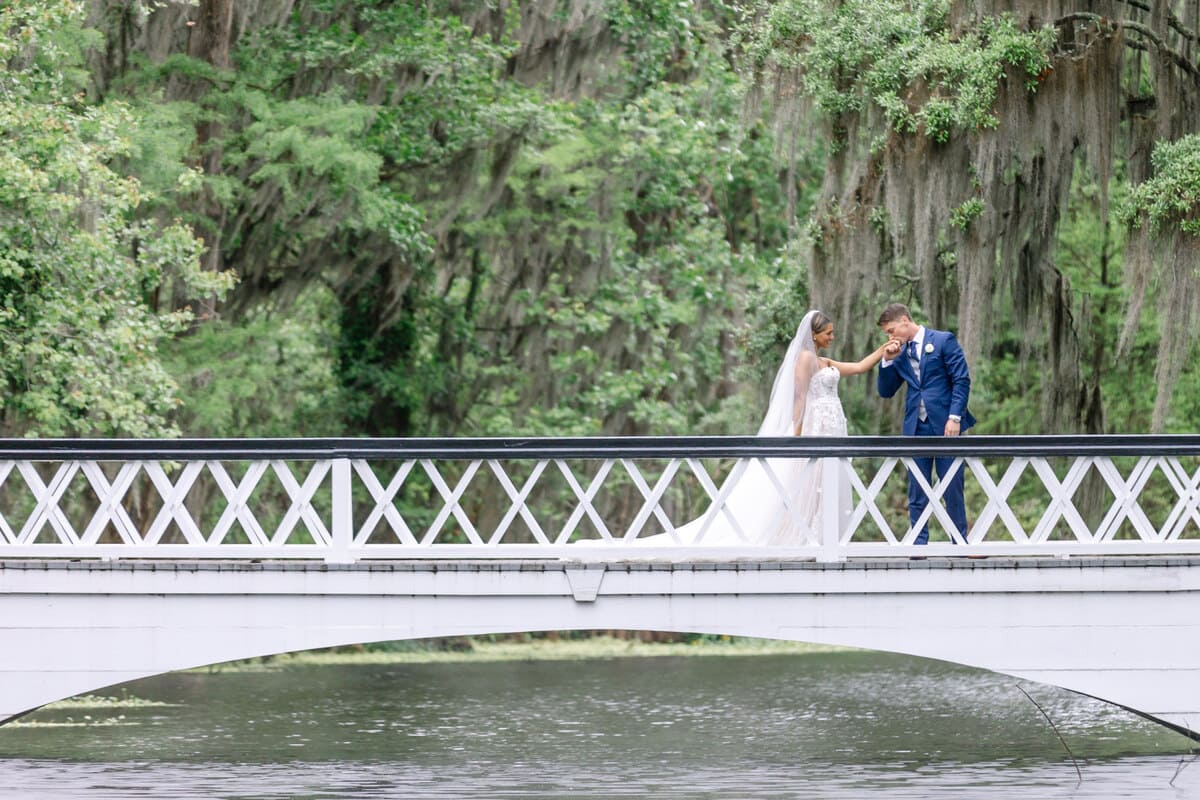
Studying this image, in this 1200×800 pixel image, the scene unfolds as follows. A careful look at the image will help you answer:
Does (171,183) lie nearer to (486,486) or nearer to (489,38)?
(489,38)

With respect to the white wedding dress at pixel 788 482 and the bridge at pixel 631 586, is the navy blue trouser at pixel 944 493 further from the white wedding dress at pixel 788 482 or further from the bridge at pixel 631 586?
the bridge at pixel 631 586

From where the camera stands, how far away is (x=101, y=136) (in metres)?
15.6

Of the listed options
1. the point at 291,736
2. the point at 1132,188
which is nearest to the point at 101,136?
the point at 291,736

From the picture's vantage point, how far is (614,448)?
1124 cm

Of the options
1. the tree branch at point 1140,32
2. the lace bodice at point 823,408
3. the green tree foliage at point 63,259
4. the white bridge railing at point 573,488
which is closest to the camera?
the white bridge railing at point 573,488

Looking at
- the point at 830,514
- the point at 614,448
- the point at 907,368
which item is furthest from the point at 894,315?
the point at 614,448

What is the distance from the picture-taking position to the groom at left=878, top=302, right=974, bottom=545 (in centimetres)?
1205

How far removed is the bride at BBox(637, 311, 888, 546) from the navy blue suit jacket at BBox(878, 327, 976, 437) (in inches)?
10.2

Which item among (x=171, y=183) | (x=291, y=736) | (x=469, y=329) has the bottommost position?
(x=291, y=736)

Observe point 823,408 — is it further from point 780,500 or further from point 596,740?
point 596,740

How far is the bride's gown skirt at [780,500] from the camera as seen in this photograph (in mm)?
12328

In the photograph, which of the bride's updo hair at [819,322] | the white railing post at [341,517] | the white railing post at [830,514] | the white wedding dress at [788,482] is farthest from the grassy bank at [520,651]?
the white railing post at [830,514]

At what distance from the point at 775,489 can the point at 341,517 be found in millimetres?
2910

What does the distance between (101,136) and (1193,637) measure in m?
9.78
